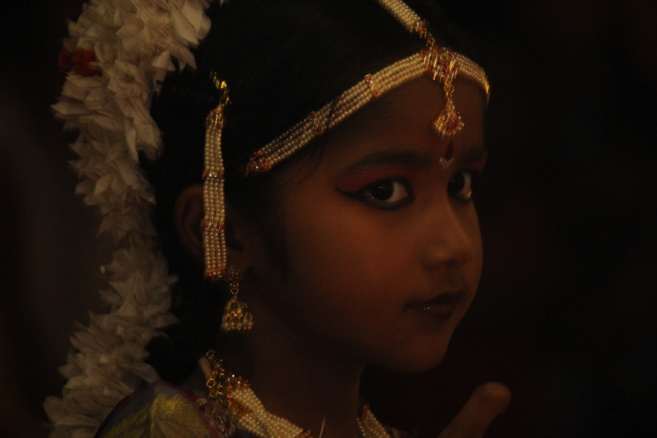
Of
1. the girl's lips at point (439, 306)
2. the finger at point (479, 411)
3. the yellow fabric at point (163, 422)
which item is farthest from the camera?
the finger at point (479, 411)

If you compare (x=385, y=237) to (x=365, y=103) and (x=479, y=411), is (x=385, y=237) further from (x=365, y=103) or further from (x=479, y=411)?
(x=479, y=411)

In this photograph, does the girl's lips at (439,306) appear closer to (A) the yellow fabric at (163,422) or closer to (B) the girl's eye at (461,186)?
(B) the girl's eye at (461,186)

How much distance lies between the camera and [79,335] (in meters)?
1.47

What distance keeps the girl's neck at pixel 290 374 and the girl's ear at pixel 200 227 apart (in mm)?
120

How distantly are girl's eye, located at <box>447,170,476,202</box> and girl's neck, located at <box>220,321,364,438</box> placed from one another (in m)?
0.31

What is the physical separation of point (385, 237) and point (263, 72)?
0.96ft

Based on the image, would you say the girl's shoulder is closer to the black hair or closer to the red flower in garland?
the black hair

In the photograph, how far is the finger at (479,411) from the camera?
1.28 metres

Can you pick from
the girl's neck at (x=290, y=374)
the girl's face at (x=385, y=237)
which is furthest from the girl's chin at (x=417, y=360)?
the girl's neck at (x=290, y=374)

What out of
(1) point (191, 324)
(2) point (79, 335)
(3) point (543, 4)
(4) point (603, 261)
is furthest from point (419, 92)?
(2) point (79, 335)

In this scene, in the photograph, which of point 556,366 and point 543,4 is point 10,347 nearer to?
point 556,366

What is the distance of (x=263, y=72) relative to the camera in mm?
1168

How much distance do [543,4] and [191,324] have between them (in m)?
0.76

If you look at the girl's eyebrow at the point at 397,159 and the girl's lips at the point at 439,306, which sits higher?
the girl's eyebrow at the point at 397,159
